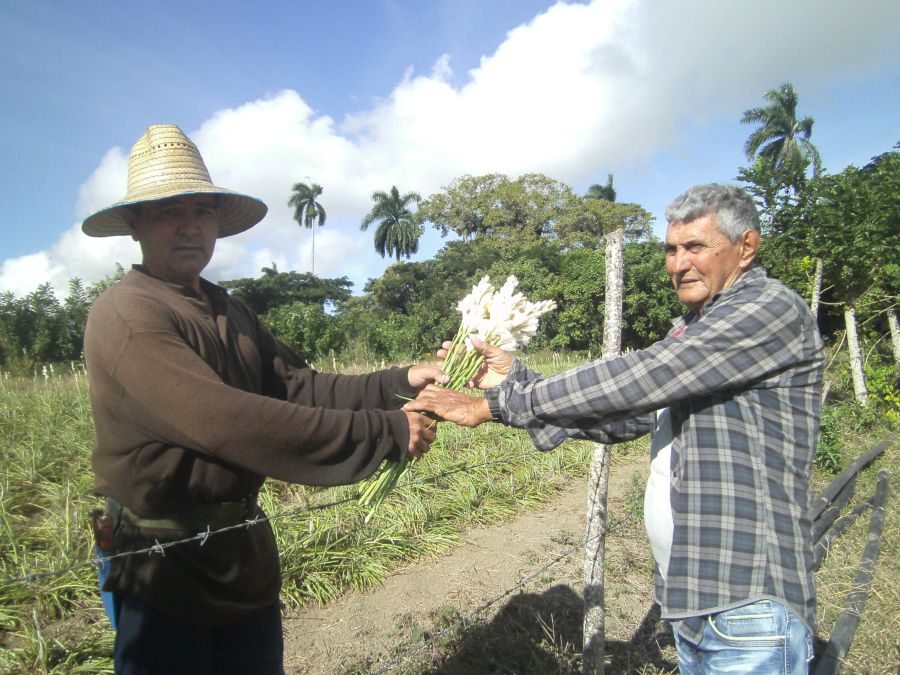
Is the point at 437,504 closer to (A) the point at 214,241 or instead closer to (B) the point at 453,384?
(B) the point at 453,384

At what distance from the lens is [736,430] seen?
1615mm

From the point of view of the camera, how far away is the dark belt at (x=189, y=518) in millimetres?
1725

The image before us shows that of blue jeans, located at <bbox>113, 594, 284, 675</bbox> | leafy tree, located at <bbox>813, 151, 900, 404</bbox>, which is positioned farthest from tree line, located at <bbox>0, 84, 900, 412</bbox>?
blue jeans, located at <bbox>113, 594, 284, 675</bbox>

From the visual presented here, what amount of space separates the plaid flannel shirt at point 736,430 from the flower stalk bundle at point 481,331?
710 millimetres

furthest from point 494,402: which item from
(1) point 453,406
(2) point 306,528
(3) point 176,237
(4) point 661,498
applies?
(2) point 306,528

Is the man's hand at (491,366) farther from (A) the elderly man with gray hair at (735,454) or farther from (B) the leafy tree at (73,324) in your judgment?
(B) the leafy tree at (73,324)

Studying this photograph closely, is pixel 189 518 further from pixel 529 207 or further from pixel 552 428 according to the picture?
pixel 529 207

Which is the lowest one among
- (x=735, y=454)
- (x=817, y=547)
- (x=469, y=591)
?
(x=469, y=591)

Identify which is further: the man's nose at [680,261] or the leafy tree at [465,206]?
the leafy tree at [465,206]

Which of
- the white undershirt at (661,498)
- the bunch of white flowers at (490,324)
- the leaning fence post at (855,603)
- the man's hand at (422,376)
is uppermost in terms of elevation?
the bunch of white flowers at (490,324)

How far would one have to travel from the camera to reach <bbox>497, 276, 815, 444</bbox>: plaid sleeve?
5.08 ft

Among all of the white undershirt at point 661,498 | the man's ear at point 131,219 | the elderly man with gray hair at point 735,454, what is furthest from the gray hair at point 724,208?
the man's ear at point 131,219

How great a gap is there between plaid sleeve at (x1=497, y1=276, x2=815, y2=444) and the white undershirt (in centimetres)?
Answer: 30

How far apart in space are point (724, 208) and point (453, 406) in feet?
3.78
